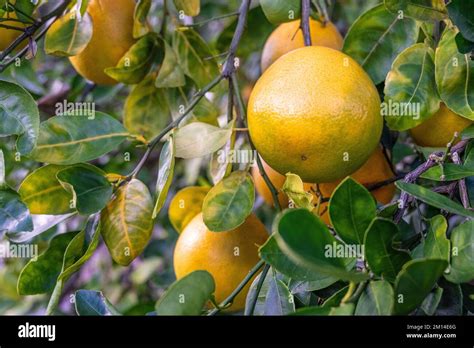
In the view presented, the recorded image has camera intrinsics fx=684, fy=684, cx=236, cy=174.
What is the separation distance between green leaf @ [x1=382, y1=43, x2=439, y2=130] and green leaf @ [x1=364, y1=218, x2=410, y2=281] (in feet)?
0.84

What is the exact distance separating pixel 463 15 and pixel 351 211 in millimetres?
305

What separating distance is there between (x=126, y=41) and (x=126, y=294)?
1360mm

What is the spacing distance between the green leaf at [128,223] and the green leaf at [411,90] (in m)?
0.35

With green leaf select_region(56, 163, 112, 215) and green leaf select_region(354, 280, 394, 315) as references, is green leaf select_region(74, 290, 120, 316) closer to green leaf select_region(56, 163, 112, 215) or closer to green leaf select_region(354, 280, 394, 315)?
green leaf select_region(56, 163, 112, 215)

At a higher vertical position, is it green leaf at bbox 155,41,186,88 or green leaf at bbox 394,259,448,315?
green leaf at bbox 155,41,186,88

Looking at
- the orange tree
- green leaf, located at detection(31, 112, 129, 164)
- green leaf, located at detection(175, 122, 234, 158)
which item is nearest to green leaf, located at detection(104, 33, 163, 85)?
the orange tree

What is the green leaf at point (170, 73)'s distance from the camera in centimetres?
112

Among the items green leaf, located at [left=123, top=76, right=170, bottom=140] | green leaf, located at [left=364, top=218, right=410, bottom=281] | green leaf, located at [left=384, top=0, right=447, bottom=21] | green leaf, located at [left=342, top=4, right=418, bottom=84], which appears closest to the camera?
green leaf, located at [left=364, top=218, right=410, bottom=281]

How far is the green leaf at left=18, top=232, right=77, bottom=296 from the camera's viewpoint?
0.94m

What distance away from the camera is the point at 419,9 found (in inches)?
35.2

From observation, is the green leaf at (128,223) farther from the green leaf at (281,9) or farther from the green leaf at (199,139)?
the green leaf at (281,9)

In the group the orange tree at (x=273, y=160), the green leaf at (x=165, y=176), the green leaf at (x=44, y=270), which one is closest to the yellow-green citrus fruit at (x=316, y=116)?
the orange tree at (x=273, y=160)

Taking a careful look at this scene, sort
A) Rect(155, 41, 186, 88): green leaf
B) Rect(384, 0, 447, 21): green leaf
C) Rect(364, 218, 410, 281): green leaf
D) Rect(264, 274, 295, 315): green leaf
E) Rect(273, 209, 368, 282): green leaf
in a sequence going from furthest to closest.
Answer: Rect(155, 41, 186, 88): green leaf, Rect(384, 0, 447, 21): green leaf, Rect(264, 274, 295, 315): green leaf, Rect(364, 218, 410, 281): green leaf, Rect(273, 209, 368, 282): green leaf
